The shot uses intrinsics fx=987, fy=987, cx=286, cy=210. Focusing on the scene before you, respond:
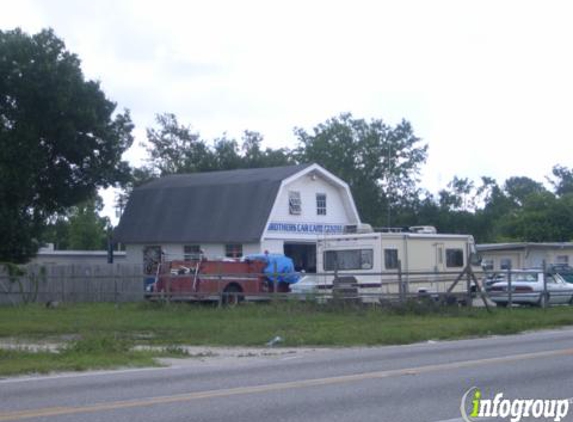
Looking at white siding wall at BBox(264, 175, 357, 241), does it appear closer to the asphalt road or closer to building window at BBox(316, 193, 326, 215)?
building window at BBox(316, 193, 326, 215)

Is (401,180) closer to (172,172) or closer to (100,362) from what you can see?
(172,172)

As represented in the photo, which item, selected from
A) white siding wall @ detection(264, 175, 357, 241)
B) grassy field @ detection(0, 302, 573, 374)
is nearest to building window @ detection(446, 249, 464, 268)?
grassy field @ detection(0, 302, 573, 374)

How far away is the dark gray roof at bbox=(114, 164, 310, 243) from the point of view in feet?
151

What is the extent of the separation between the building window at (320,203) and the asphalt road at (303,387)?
30284mm

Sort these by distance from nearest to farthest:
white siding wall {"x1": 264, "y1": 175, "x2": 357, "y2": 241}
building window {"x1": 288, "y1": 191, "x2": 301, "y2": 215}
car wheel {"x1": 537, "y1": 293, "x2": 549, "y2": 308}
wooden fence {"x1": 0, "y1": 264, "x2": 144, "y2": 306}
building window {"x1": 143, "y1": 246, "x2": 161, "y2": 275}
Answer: car wheel {"x1": 537, "y1": 293, "x2": 549, "y2": 308} → wooden fence {"x1": 0, "y1": 264, "x2": 144, "y2": 306} → white siding wall {"x1": 264, "y1": 175, "x2": 357, "y2": 241} → building window {"x1": 288, "y1": 191, "x2": 301, "y2": 215} → building window {"x1": 143, "y1": 246, "x2": 161, "y2": 275}

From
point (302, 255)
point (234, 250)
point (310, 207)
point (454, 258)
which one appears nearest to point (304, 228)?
point (310, 207)

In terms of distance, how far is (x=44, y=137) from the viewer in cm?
4716

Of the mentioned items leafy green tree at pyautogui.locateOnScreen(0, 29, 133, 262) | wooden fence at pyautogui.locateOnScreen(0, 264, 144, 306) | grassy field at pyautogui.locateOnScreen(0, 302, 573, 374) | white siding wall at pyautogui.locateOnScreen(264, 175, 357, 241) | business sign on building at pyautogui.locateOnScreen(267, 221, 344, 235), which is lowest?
grassy field at pyautogui.locateOnScreen(0, 302, 573, 374)

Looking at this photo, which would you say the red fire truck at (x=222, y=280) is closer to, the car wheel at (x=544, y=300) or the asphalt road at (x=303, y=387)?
the car wheel at (x=544, y=300)

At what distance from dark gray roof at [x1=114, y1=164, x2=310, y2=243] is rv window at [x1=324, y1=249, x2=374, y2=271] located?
988cm

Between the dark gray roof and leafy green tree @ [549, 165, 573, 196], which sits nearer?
the dark gray roof

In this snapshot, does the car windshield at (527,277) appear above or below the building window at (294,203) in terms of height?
below

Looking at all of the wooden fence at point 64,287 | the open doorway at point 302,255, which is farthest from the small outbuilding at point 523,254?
the wooden fence at point 64,287

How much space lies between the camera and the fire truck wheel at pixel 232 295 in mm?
34375
